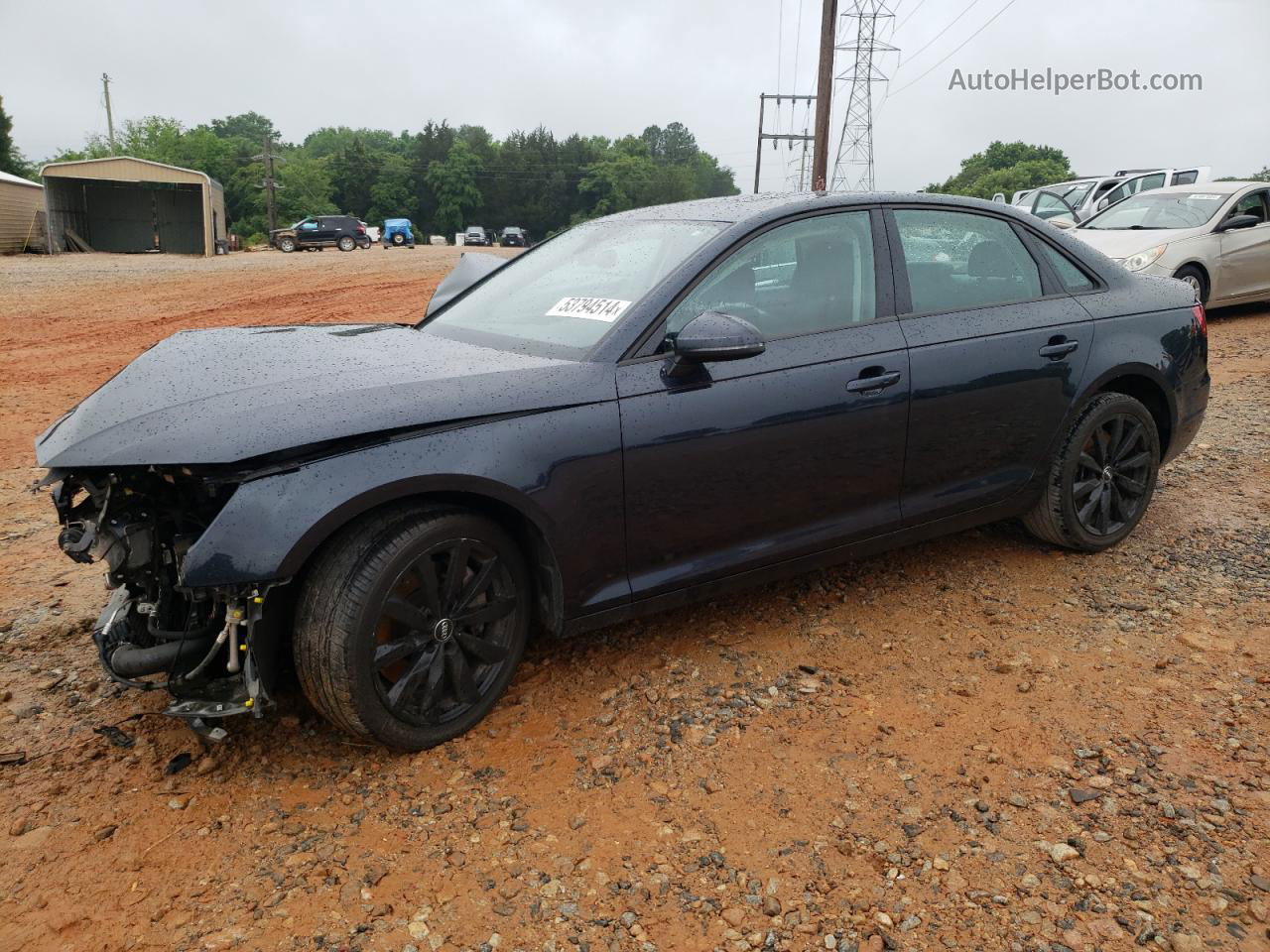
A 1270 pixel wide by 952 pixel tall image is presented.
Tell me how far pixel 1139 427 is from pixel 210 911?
4.20 metres

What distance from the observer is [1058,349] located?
397 cm

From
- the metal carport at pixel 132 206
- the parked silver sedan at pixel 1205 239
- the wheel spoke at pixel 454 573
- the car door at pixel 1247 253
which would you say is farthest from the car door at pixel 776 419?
the metal carport at pixel 132 206

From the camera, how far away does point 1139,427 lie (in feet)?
14.4

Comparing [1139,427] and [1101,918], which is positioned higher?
[1139,427]

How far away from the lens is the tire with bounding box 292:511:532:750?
2607 mm

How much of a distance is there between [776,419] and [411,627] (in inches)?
55.6

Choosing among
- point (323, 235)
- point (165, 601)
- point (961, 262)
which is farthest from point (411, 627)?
point (323, 235)

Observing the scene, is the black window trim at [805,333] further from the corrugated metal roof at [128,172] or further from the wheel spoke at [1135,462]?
the corrugated metal roof at [128,172]

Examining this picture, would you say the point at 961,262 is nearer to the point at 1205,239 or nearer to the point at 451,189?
the point at 1205,239

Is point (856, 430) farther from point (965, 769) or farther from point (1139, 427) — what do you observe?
point (1139, 427)

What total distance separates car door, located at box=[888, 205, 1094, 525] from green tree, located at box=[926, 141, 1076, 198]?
92.5 metres

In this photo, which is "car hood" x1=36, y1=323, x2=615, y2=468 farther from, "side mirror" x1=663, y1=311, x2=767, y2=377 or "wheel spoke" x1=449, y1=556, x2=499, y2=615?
"wheel spoke" x1=449, y1=556, x2=499, y2=615

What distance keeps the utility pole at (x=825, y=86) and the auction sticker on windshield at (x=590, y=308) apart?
19981 mm

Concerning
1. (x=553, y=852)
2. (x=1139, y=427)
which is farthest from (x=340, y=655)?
(x=1139, y=427)
